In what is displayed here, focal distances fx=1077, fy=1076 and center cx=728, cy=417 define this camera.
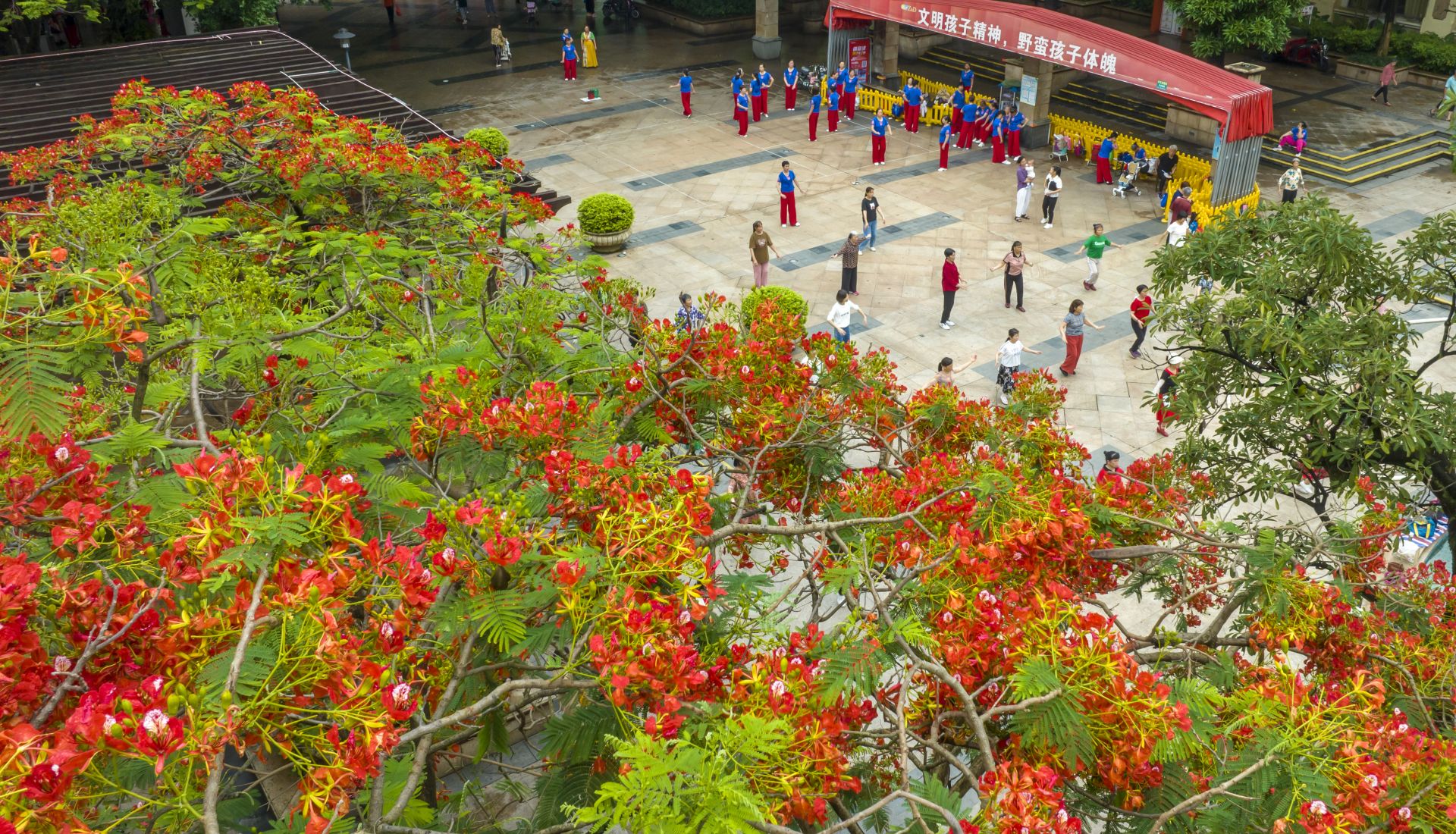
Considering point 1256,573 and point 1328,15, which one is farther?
point 1328,15

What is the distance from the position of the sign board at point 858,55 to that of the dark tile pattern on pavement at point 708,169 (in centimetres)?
396

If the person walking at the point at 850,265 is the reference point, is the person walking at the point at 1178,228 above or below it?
above

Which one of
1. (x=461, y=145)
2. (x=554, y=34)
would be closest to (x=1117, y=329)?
(x=461, y=145)

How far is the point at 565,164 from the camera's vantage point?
22609 millimetres

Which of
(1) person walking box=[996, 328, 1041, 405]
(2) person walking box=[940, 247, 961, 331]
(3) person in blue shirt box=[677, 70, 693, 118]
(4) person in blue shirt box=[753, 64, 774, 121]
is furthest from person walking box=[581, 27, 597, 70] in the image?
(1) person walking box=[996, 328, 1041, 405]

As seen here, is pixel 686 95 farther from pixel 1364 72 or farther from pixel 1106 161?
pixel 1364 72

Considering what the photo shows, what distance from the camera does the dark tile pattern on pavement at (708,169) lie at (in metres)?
21.7

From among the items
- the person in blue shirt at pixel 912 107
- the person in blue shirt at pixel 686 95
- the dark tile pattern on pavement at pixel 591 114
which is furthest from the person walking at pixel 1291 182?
the dark tile pattern on pavement at pixel 591 114

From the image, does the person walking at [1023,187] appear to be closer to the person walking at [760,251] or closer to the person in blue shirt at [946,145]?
the person in blue shirt at [946,145]

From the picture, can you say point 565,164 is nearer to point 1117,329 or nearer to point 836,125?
point 836,125

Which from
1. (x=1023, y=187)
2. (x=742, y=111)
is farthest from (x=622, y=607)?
(x=742, y=111)

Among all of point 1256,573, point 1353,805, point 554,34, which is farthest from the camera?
point 554,34

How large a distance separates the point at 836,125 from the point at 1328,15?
15.5m

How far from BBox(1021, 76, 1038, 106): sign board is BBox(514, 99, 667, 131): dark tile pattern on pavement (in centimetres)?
872
